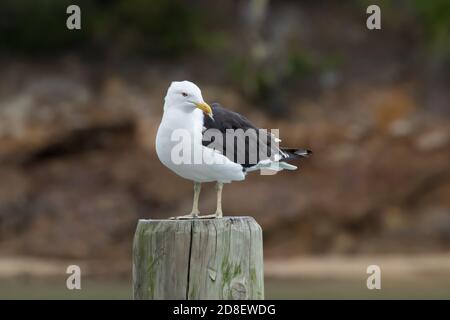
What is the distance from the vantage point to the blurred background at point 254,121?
16781 millimetres

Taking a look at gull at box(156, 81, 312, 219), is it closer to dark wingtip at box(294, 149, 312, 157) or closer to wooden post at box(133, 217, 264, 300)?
dark wingtip at box(294, 149, 312, 157)

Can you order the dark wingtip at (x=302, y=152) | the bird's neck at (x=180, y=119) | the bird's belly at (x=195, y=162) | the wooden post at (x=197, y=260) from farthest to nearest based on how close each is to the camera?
1. the dark wingtip at (x=302, y=152)
2. the bird's neck at (x=180, y=119)
3. the bird's belly at (x=195, y=162)
4. the wooden post at (x=197, y=260)

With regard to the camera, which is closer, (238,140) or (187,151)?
(187,151)

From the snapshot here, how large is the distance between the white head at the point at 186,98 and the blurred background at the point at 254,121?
→ 357 inches

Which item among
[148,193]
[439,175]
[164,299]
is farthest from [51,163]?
[164,299]

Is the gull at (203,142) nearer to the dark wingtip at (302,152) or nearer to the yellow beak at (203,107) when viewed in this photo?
the yellow beak at (203,107)

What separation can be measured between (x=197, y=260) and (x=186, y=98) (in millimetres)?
981

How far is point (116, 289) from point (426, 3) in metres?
8.52

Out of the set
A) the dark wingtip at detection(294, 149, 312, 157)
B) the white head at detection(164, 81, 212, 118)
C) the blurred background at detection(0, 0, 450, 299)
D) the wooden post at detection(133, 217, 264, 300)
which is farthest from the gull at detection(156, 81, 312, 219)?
the blurred background at detection(0, 0, 450, 299)

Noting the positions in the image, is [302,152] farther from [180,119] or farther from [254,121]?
[254,121]

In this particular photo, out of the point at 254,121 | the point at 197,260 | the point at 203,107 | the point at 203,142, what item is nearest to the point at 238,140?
the point at 203,142

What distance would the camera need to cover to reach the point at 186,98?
5.47 meters

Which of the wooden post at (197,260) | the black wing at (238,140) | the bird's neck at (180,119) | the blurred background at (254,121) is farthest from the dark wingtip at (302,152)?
the blurred background at (254,121)

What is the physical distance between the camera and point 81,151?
1831cm
